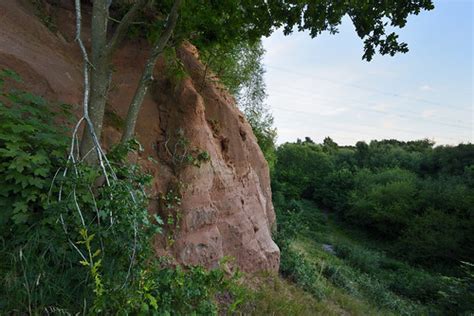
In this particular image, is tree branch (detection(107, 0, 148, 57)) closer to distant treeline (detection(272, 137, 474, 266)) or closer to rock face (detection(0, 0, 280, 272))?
rock face (detection(0, 0, 280, 272))

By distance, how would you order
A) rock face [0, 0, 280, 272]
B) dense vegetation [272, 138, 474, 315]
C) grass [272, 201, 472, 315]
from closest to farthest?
rock face [0, 0, 280, 272]
grass [272, 201, 472, 315]
dense vegetation [272, 138, 474, 315]

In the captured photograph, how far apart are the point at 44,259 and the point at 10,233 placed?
0.40 meters

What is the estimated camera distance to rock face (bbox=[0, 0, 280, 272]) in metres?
4.04

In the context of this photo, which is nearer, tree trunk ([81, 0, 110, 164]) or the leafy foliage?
tree trunk ([81, 0, 110, 164])

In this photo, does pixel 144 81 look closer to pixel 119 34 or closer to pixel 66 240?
pixel 119 34

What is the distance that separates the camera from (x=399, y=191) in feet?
85.9

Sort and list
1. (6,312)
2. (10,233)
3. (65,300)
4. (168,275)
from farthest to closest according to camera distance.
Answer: (168,275), (10,233), (65,300), (6,312)

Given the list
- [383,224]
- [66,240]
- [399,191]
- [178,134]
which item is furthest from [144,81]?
[399,191]

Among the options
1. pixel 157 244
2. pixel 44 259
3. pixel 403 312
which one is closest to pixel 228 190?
pixel 157 244

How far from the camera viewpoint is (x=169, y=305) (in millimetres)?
2570

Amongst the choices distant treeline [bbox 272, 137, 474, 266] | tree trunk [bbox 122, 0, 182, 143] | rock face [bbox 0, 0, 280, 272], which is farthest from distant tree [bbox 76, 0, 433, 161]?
distant treeline [bbox 272, 137, 474, 266]

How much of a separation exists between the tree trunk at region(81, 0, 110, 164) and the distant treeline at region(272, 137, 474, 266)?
21.5 meters

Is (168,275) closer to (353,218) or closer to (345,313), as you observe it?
(345,313)

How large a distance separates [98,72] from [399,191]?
27520 millimetres
